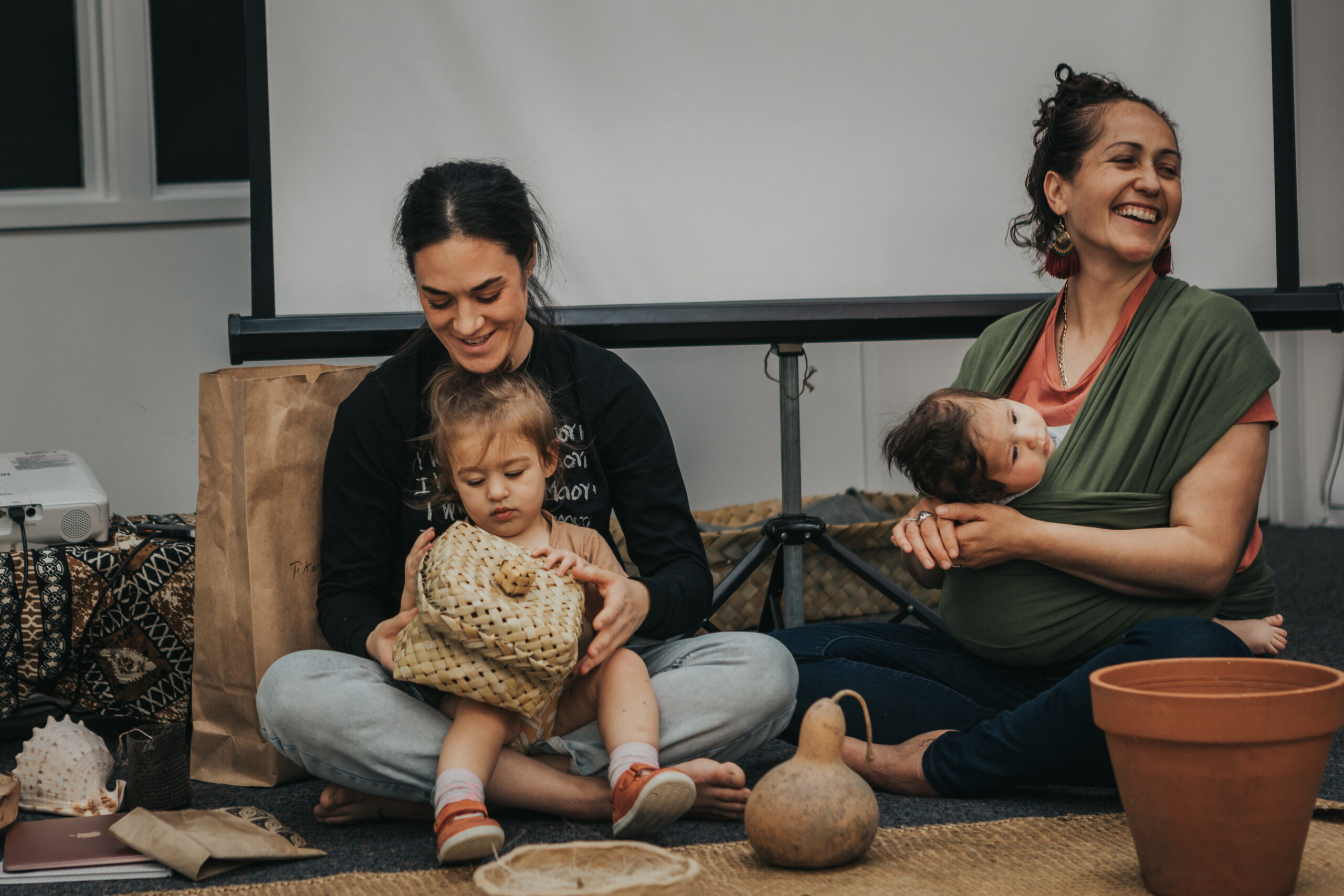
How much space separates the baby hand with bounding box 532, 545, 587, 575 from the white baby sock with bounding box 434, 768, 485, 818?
241mm

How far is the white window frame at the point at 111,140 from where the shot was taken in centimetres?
263

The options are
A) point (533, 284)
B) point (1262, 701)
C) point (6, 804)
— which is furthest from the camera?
point (533, 284)

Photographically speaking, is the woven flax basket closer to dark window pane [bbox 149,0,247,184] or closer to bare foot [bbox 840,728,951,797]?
bare foot [bbox 840,728,951,797]

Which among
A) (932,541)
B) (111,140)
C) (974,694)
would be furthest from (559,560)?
(111,140)

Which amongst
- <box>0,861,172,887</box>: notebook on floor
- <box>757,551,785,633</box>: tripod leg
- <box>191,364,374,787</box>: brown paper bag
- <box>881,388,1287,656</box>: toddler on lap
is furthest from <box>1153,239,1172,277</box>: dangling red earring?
<box>0,861,172,887</box>: notebook on floor

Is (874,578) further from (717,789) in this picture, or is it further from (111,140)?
(111,140)

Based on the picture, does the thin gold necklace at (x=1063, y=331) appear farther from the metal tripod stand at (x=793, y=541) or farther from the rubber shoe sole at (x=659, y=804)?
the rubber shoe sole at (x=659, y=804)

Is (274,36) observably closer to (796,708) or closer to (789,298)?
(789,298)

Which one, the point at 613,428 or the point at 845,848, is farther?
the point at 613,428

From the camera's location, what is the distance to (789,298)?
1.93 m

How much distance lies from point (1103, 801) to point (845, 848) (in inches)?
16.7

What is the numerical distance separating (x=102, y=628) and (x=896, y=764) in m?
1.24

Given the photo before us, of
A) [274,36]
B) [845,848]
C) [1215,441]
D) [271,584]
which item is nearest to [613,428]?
[271,584]

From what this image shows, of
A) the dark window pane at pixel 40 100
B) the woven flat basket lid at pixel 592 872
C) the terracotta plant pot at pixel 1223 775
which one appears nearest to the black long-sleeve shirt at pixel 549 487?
the woven flat basket lid at pixel 592 872
